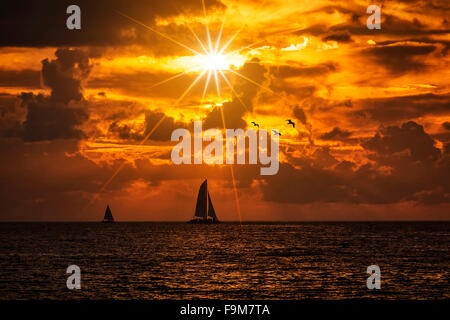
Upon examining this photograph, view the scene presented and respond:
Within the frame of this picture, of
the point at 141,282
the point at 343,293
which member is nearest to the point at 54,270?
the point at 141,282

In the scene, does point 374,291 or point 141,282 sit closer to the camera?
point 374,291

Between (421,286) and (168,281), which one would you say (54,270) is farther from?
(421,286)

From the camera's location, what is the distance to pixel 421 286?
60438 millimetres

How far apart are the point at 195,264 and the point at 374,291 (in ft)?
125
